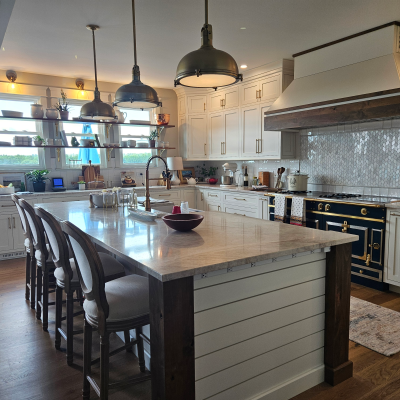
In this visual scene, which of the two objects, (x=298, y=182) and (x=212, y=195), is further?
(x=212, y=195)

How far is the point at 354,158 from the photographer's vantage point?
445 centimetres

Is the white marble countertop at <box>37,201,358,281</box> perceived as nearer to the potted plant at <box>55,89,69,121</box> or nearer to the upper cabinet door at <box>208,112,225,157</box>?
the potted plant at <box>55,89,69,121</box>

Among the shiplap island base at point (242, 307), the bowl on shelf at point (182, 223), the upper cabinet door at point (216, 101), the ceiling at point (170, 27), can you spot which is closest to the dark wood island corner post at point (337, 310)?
the shiplap island base at point (242, 307)

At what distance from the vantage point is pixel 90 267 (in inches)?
66.9

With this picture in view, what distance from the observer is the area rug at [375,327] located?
2.54 metres

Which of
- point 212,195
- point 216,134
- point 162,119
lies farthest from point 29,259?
point 216,134

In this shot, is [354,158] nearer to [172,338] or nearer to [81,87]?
[172,338]

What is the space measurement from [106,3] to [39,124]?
10.4 feet

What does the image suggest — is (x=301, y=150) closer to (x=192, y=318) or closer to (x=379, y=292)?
(x=379, y=292)

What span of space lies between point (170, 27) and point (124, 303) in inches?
119

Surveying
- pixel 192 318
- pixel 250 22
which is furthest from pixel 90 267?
pixel 250 22

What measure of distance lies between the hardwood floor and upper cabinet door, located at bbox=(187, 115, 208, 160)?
4148 mm

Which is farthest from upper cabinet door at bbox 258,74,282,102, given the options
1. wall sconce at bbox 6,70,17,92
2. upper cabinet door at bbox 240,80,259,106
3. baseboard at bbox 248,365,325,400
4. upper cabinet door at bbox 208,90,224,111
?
baseboard at bbox 248,365,325,400

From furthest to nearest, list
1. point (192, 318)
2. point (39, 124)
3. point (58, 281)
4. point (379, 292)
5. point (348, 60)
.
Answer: point (39, 124)
point (348, 60)
point (379, 292)
point (58, 281)
point (192, 318)
